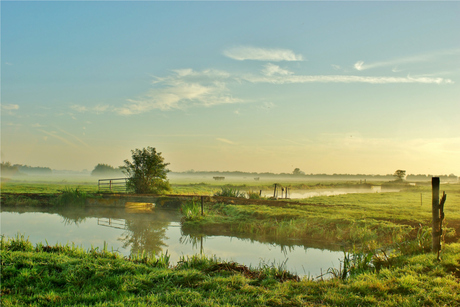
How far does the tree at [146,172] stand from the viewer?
27672 mm

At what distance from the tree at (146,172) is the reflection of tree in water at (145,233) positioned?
18.8 ft

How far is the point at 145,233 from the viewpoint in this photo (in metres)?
15.9

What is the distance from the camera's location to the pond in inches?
425

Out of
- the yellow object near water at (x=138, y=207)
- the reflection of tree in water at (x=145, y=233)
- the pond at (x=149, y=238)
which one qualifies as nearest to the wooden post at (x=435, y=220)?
the pond at (x=149, y=238)

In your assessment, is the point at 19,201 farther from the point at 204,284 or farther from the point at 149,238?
the point at 204,284

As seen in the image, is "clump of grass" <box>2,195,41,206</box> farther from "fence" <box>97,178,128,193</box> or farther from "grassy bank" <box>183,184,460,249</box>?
"grassy bank" <box>183,184,460,249</box>

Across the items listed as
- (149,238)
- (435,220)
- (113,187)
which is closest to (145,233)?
(149,238)

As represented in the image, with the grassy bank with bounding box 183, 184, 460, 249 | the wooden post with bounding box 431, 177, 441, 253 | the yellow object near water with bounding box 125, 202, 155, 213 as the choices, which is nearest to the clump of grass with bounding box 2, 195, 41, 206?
the yellow object near water with bounding box 125, 202, 155, 213

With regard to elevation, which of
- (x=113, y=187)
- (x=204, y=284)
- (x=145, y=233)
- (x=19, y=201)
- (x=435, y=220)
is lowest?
(x=145, y=233)

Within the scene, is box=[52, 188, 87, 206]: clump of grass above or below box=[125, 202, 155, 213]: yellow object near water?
above

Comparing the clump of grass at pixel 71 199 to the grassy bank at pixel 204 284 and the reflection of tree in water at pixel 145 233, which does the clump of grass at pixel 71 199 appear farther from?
the grassy bank at pixel 204 284


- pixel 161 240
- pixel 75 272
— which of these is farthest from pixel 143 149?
pixel 75 272

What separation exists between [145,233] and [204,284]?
34.0ft

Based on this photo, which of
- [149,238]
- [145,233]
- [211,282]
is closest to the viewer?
[211,282]
